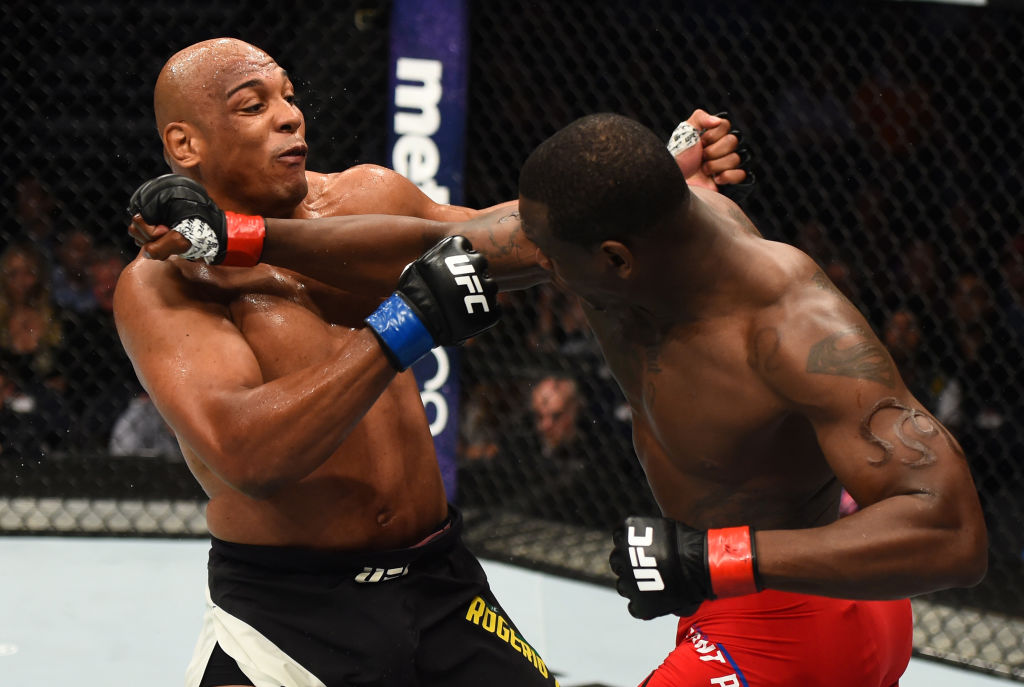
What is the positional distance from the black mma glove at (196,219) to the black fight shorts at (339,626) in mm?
430

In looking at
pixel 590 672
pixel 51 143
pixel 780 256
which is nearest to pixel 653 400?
pixel 780 256

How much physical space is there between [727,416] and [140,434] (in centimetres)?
315

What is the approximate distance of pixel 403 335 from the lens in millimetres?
1305

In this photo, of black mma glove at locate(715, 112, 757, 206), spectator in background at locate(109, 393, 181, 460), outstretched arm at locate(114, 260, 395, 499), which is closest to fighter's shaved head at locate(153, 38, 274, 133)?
outstretched arm at locate(114, 260, 395, 499)

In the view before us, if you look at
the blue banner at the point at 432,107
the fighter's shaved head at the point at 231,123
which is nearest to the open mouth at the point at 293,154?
the fighter's shaved head at the point at 231,123

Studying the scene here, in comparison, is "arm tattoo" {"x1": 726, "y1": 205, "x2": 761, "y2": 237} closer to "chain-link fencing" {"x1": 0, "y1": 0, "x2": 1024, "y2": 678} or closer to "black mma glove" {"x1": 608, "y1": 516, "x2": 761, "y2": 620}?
"black mma glove" {"x1": 608, "y1": 516, "x2": 761, "y2": 620}

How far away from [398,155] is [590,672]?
1754mm

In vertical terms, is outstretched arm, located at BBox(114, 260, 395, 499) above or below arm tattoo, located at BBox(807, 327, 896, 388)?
above

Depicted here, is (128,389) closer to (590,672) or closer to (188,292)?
(590,672)

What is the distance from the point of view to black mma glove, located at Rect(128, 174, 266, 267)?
4.57 ft

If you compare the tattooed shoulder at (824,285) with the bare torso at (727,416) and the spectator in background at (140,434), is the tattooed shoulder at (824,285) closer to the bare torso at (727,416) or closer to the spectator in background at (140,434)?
the bare torso at (727,416)

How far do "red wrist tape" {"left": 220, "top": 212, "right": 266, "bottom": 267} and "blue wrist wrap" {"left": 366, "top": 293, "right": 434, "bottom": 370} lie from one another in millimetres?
265

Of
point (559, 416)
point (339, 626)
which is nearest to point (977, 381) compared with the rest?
point (559, 416)

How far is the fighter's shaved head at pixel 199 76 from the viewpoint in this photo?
1.55 metres
